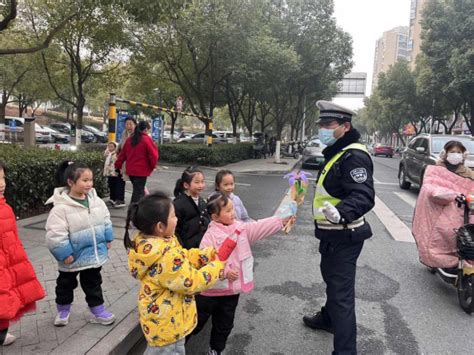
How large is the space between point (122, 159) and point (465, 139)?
28.9 feet

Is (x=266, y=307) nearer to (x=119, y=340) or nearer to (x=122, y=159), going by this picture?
(x=119, y=340)

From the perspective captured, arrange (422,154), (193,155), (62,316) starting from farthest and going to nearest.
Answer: (193,155) → (422,154) → (62,316)

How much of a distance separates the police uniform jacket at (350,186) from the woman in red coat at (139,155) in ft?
12.5

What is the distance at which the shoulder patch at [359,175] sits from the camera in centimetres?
266

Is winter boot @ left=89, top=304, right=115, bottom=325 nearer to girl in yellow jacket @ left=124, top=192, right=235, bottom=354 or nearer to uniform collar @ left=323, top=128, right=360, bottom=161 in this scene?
girl in yellow jacket @ left=124, top=192, right=235, bottom=354

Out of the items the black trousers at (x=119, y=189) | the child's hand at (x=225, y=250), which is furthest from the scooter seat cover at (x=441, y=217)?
the black trousers at (x=119, y=189)

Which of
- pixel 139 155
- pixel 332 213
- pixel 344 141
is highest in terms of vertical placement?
pixel 344 141

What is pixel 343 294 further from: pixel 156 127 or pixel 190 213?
pixel 156 127

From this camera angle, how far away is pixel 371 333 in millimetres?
3463

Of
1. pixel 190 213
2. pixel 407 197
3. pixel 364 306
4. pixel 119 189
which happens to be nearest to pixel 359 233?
pixel 190 213

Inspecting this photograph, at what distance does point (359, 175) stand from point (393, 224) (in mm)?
5360

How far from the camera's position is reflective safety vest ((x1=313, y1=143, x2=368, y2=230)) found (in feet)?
9.18

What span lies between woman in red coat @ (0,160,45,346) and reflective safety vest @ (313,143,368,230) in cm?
205

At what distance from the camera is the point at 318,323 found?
11.5 feet
